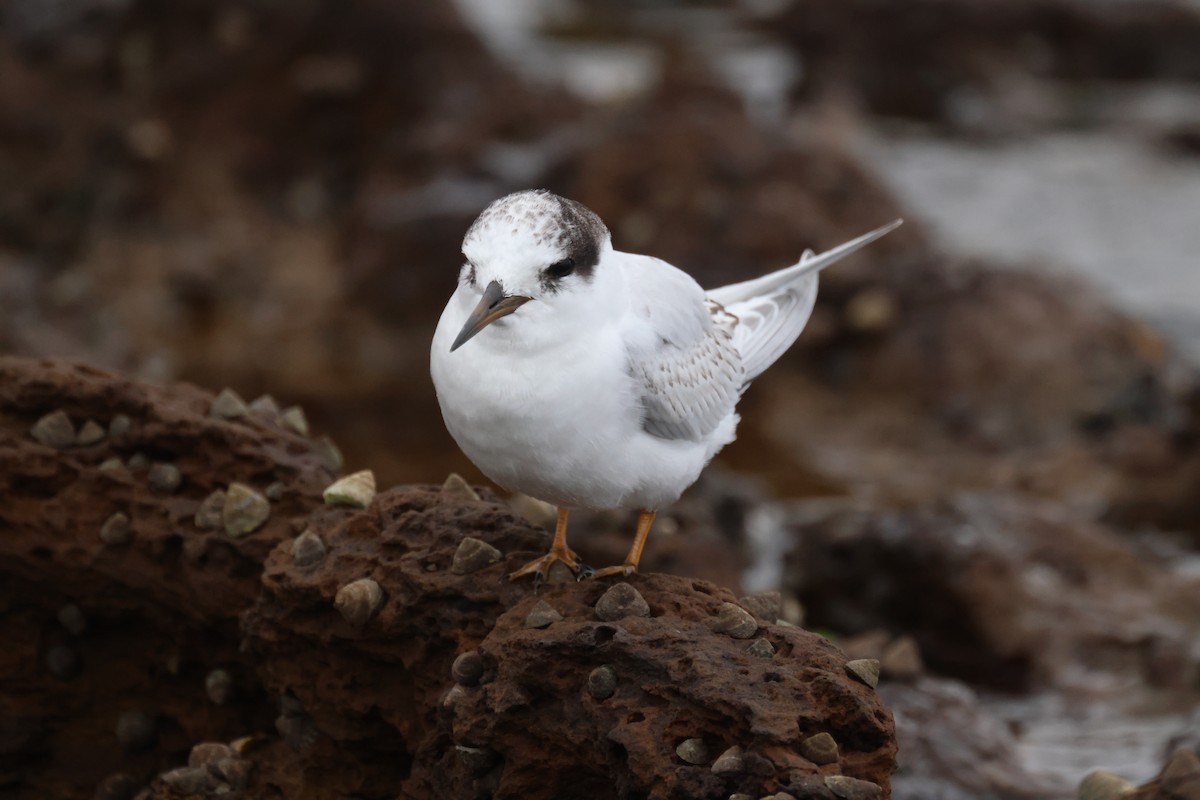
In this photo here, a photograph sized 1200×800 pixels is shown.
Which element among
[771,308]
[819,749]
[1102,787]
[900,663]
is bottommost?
[819,749]

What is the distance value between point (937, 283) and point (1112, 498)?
6.53 ft

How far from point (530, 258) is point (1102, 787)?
99.2 inches

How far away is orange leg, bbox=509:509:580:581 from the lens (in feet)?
15.0

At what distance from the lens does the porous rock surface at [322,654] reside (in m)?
3.96

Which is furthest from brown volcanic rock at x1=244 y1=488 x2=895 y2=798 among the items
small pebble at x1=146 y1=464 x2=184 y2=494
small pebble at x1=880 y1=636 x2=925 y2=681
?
small pebble at x1=880 y1=636 x2=925 y2=681

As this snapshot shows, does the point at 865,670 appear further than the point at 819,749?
Yes

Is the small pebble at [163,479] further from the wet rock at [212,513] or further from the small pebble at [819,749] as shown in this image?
the small pebble at [819,749]

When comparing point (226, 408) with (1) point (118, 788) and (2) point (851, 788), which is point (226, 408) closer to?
(1) point (118, 788)

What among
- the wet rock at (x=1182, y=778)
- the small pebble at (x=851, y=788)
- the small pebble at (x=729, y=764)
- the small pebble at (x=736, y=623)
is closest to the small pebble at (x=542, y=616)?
the small pebble at (x=736, y=623)

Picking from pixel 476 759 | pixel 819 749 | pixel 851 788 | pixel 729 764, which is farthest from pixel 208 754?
pixel 851 788

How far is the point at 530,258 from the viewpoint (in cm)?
426

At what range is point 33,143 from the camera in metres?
11.2

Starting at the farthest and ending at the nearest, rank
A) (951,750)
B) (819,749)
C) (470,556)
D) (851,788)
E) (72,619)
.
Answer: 1. (951,750)
2. (72,619)
3. (470,556)
4. (819,749)
5. (851,788)

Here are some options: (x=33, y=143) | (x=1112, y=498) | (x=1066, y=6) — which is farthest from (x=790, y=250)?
(x=1066, y=6)
